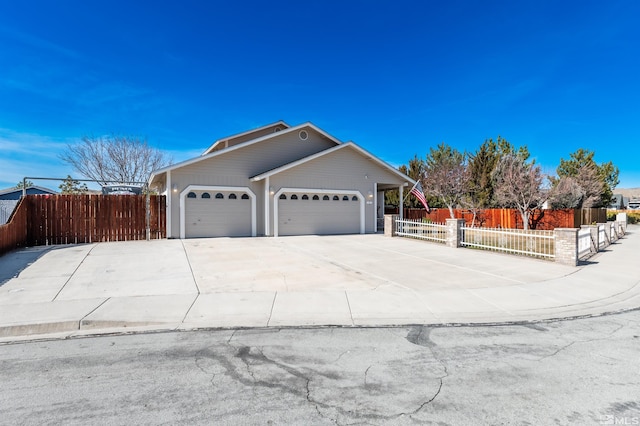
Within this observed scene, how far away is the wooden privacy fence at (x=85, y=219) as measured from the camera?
45.1 feet

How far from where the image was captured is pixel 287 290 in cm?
688

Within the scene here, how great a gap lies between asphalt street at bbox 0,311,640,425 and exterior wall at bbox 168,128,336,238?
39.6 ft

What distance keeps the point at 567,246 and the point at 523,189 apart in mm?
18217

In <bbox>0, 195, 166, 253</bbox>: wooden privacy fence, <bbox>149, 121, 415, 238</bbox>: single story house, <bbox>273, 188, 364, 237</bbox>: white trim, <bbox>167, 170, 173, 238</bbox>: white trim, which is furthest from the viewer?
<bbox>273, 188, 364, 237</bbox>: white trim

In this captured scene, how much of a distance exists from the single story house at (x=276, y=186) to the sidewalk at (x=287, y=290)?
496 centimetres

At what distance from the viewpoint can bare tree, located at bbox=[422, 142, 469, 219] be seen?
100.0ft

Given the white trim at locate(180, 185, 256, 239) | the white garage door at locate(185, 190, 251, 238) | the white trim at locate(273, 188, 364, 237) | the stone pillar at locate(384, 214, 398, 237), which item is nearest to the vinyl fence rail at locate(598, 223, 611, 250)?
the stone pillar at locate(384, 214, 398, 237)

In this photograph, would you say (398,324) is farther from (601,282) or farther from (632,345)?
(601,282)

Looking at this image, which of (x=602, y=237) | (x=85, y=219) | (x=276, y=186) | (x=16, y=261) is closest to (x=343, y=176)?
(x=276, y=186)

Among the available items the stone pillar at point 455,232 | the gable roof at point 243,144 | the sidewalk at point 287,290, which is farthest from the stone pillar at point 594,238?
the gable roof at point 243,144

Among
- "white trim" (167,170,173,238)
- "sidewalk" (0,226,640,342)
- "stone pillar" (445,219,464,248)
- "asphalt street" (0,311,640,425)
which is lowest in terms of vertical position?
"asphalt street" (0,311,640,425)

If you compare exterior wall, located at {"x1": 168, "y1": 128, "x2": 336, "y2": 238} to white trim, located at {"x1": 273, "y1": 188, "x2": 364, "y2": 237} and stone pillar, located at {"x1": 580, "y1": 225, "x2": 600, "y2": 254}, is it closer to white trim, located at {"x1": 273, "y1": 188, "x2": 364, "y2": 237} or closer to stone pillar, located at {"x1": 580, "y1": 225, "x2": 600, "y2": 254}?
white trim, located at {"x1": 273, "y1": 188, "x2": 364, "y2": 237}

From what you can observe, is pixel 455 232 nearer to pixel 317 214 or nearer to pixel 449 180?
pixel 317 214

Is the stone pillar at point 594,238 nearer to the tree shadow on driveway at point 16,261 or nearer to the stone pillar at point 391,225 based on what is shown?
the stone pillar at point 391,225
